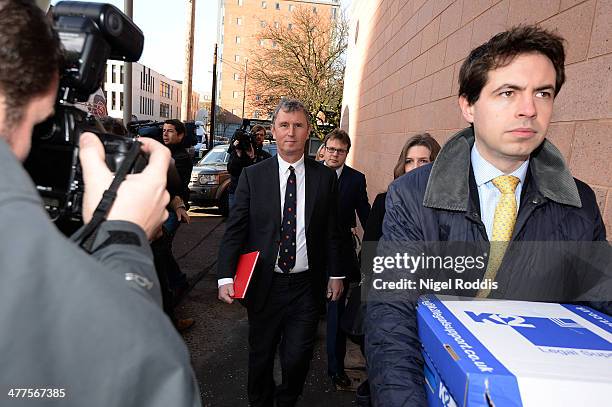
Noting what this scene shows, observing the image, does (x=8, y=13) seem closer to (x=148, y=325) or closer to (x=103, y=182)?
(x=103, y=182)

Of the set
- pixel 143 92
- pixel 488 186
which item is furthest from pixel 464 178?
pixel 143 92

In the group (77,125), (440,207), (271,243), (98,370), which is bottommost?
(271,243)

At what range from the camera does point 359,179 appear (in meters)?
3.79

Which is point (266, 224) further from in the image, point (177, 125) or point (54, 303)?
point (177, 125)

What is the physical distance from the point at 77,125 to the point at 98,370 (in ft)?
2.05

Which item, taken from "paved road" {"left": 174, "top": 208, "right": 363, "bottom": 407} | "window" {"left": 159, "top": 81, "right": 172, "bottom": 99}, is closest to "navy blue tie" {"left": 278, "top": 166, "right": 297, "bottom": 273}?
"paved road" {"left": 174, "top": 208, "right": 363, "bottom": 407}

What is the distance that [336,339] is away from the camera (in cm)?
309

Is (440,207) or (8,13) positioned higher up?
(8,13)

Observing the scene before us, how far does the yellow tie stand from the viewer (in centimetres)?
132

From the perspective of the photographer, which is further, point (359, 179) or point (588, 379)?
point (359, 179)

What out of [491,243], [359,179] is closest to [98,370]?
[491,243]

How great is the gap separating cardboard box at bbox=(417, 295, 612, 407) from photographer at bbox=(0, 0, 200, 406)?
0.56m

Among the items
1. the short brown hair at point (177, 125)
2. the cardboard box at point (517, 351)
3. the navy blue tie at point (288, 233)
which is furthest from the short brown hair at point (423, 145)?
the short brown hair at point (177, 125)

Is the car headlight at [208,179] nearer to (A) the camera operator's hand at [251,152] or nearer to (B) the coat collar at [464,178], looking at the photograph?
(A) the camera operator's hand at [251,152]
